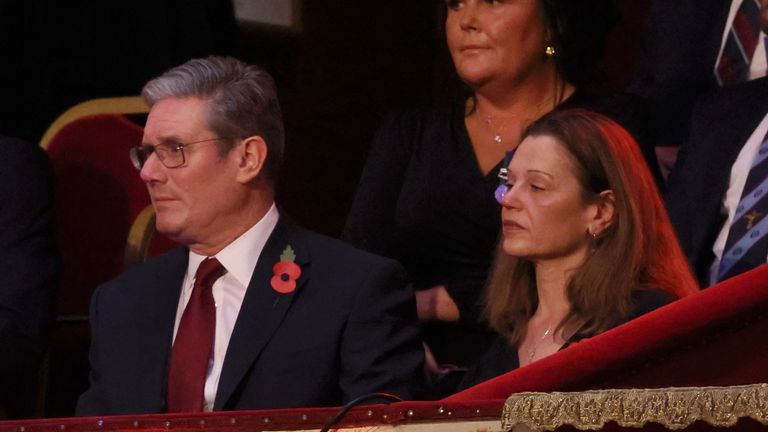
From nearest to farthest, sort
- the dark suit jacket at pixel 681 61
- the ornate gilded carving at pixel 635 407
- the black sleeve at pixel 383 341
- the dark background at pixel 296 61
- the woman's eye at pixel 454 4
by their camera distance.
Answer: the ornate gilded carving at pixel 635 407, the black sleeve at pixel 383 341, the woman's eye at pixel 454 4, the dark suit jacket at pixel 681 61, the dark background at pixel 296 61

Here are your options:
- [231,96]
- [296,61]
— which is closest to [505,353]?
[231,96]

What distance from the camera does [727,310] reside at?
1.35 metres

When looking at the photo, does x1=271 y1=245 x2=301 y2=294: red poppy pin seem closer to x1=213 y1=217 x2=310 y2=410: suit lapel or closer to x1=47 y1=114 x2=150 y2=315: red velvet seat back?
x1=213 y1=217 x2=310 y2=410: suit lapel

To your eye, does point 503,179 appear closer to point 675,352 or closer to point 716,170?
point 716,170

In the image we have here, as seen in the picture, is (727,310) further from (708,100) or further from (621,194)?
(708,100)

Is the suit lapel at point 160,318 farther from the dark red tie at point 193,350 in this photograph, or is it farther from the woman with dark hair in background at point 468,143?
the woman with dark hair in background at point 468,143

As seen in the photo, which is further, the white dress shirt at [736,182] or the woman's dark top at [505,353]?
the white dress shirt at [736,182]

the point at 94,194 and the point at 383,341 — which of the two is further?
the point at 94,194

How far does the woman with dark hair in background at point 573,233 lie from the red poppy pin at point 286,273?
326 millimetres

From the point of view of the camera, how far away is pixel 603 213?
7.12ft

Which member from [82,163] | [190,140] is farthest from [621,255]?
[82,163]

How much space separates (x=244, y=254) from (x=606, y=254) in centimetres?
53

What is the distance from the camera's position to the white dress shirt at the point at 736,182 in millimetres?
2367

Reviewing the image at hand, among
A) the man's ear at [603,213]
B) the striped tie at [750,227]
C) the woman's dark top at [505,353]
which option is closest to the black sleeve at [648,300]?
the woman's dark top at [505,353]
